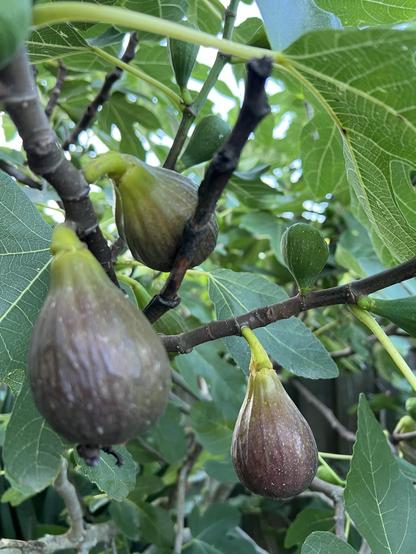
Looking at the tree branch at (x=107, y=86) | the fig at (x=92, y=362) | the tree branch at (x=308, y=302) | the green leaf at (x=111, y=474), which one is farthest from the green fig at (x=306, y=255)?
the tree branch at (x=107, y=86)

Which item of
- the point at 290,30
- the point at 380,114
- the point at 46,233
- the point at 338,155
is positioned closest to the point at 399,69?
the point at 380,114

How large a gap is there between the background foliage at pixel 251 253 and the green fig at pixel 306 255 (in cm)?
11

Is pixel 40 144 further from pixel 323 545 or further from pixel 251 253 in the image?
pixel 251 253

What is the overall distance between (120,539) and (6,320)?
1222mm

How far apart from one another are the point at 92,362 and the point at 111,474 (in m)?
0.65

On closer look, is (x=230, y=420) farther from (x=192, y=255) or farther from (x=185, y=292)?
(x=192, y=255)

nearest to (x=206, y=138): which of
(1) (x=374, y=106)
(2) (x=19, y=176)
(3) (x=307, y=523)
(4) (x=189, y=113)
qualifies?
(4) (x=189, y=113)

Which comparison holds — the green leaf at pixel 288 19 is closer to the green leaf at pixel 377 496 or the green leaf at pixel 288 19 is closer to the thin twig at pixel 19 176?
the green leaf at pixel 377 496

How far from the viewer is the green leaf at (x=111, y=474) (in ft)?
3.67

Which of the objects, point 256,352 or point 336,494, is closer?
point 256,352

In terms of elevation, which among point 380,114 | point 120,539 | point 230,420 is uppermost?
point 380,114

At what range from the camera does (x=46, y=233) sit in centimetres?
105

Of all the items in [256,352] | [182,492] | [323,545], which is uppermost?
[256,352]

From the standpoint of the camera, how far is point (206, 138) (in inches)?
45.9
